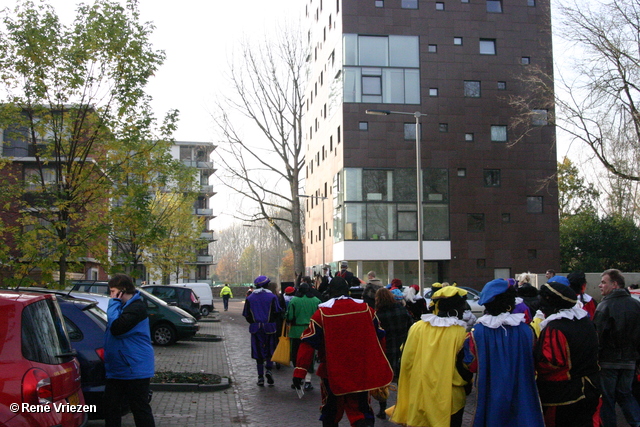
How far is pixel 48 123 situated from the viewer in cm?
1239

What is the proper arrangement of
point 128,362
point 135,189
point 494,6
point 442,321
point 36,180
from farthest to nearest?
1. point 494,6
2. point 135,189
3. point 36,180
4. point 128,362
5. point 442,321

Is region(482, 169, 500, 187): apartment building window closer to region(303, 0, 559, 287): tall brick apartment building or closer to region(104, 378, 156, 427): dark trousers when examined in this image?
region(303, 0, 559, 287): tall brick apartment building

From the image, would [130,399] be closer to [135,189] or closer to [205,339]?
[135,189]

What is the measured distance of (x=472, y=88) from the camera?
1535 inches

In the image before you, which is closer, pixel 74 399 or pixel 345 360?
pixel 74 399

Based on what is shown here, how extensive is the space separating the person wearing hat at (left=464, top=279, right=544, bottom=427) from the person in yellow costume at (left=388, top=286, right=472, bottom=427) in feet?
0.53

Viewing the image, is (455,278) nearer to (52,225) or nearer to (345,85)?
(345,85)

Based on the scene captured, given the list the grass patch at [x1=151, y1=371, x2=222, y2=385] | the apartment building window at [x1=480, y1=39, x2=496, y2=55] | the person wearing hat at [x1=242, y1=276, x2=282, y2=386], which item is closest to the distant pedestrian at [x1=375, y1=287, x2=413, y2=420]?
the person wearing hat at [x1=242, y1=276, x2=282, y2=386]

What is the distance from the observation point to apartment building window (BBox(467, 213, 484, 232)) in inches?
1506

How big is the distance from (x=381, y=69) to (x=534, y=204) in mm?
12596

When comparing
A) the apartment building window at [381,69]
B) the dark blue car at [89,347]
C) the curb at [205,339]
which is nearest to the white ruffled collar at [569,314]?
the dark blue car at [89,347]

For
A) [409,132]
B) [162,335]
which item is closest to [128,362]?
[162,335]

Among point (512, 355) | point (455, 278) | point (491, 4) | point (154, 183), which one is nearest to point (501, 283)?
point (512, 355)

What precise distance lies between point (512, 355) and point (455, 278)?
33536 millimetres
